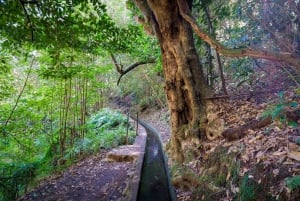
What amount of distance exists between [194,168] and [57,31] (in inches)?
130

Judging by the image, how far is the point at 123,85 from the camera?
987 inches

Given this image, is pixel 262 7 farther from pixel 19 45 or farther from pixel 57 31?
pixel 19 45

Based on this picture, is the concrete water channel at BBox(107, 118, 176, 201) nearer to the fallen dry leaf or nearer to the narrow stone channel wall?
the narrow stone channel wall

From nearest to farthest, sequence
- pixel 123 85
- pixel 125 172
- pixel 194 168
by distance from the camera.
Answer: pixel 194 168
pixel 125 172
pixel 123 85

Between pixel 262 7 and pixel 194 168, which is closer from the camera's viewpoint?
pixel 194 168

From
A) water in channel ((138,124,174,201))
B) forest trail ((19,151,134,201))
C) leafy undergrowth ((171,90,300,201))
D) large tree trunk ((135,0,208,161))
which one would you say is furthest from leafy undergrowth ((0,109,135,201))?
leafy undergrowth ((171,90,300,201))

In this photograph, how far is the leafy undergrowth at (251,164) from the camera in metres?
2.42

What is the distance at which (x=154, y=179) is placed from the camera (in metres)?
5.69

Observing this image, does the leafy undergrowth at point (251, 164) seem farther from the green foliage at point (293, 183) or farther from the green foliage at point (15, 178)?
the green foliage at point (15, 178)

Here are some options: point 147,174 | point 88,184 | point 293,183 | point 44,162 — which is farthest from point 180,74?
point 44,162

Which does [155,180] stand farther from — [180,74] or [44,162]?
[44,162]

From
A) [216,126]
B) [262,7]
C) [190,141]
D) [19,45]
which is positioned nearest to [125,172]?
[190,141]

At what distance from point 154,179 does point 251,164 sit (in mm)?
3162

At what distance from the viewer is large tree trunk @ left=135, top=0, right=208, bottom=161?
5340 millimetres
